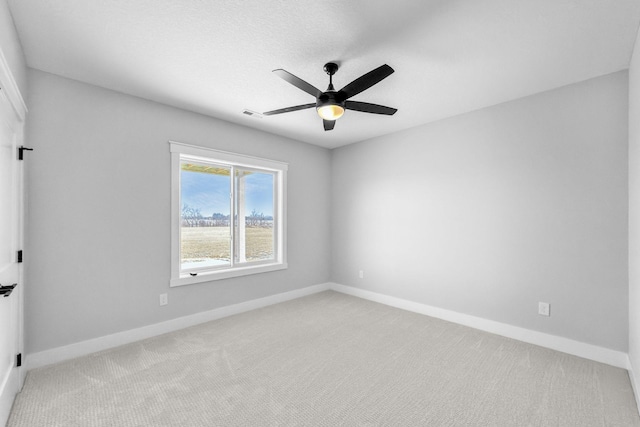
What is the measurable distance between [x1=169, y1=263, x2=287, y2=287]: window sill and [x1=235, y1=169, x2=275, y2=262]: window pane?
222 mm

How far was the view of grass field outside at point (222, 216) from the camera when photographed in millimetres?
3611

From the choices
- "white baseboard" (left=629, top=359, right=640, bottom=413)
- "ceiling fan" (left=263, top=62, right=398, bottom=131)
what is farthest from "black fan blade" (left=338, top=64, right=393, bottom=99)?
"white baseboard" (left=629, top=359, right=640, bottom=413)

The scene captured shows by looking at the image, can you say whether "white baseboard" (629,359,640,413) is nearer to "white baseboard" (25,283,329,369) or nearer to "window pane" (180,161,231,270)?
"white baseboard" (25,283,329,369)

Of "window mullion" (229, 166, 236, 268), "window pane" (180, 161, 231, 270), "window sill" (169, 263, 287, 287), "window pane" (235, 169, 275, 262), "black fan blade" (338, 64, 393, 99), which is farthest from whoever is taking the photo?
"window pane" (235, 169, 275, 262)

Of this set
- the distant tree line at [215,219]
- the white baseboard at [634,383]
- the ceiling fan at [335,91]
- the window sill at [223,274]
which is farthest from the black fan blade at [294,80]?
the white baseboard at [634,383]

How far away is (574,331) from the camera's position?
2697 millimetres

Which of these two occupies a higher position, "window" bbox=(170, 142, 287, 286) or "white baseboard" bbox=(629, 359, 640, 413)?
"window" bbox=(170, 142, 287, 286)

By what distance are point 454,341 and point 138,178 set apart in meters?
3.75

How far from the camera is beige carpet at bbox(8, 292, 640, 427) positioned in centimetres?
183

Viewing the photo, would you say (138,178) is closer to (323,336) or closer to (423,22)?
(323,336)

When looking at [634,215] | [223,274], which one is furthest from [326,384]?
[634,215]

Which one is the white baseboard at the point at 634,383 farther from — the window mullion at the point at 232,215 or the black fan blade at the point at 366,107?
the window mullion at the point at 232,215

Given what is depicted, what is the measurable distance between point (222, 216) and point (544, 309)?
3880 mm

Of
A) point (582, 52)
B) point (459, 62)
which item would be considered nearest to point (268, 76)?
point (459, 62)
